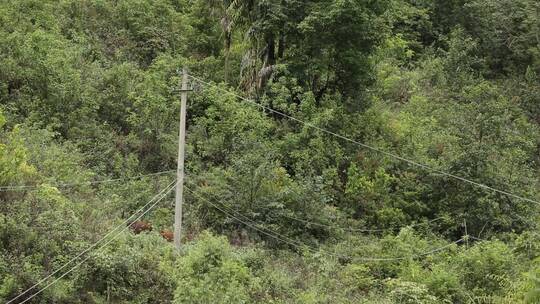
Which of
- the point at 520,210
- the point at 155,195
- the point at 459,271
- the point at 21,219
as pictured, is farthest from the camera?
the point at 520,210

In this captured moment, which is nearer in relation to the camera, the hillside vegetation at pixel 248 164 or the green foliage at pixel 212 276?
the green foliage at pixel 212 276

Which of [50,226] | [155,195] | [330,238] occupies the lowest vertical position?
[330,238]

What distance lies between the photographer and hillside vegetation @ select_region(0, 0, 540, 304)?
1331 centimetres

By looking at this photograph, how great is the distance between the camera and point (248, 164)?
18.0 m

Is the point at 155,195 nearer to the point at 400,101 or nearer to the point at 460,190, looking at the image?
the point at 460,190

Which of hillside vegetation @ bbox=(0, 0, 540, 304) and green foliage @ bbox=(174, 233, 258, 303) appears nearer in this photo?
green foliage @ bbox=(174, 233, 258, 303)

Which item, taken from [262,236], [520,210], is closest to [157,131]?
[262,236]

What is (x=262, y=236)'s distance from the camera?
17734 millimetres

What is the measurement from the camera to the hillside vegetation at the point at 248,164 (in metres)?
13.3

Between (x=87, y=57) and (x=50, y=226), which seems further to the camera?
(x=87, y=57)

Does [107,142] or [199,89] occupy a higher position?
[199,89]

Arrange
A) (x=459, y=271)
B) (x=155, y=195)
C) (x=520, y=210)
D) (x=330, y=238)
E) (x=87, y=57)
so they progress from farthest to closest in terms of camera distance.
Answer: (x=87, y=57) → (x=520, y=210) → (x=330, y=238) → (x=155, y=195) → (x=459, y=271)

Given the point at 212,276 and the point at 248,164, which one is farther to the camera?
the point at 248,164

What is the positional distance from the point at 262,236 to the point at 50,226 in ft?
21.4
